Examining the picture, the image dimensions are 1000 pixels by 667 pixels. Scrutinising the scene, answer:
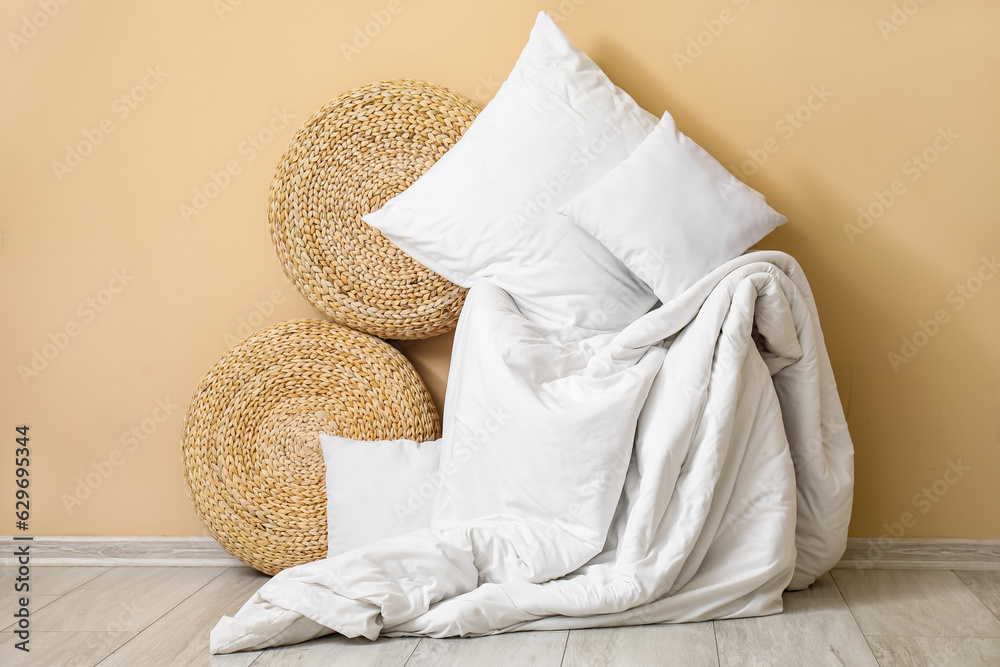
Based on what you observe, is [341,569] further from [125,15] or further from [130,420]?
[125,15]

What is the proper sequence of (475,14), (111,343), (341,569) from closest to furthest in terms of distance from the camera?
(341,569) → (475,14) → (111,343)

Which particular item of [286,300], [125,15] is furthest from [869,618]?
[125,15]

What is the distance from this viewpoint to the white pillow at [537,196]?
174 centimetres

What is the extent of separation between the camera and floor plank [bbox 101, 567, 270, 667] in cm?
136

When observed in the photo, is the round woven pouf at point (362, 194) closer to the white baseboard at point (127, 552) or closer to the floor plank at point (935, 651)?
the white baseboard at point (127, 552)

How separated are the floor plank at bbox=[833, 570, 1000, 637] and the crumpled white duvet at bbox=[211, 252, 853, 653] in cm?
13

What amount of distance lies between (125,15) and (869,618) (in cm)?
220

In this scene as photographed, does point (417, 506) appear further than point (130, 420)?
No

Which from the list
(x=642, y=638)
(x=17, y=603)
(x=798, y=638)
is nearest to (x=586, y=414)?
(x=642, y=638)

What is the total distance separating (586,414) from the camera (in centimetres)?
148

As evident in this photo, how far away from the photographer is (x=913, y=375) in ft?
6.15

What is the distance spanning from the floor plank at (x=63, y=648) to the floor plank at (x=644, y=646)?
2.69 ft

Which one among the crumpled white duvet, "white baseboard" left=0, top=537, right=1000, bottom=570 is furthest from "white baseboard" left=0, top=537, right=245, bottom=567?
the crumpled white duvet

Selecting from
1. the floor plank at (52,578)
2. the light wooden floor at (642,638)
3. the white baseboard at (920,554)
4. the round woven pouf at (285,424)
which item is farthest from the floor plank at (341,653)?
the white baseboard at (920,554)
